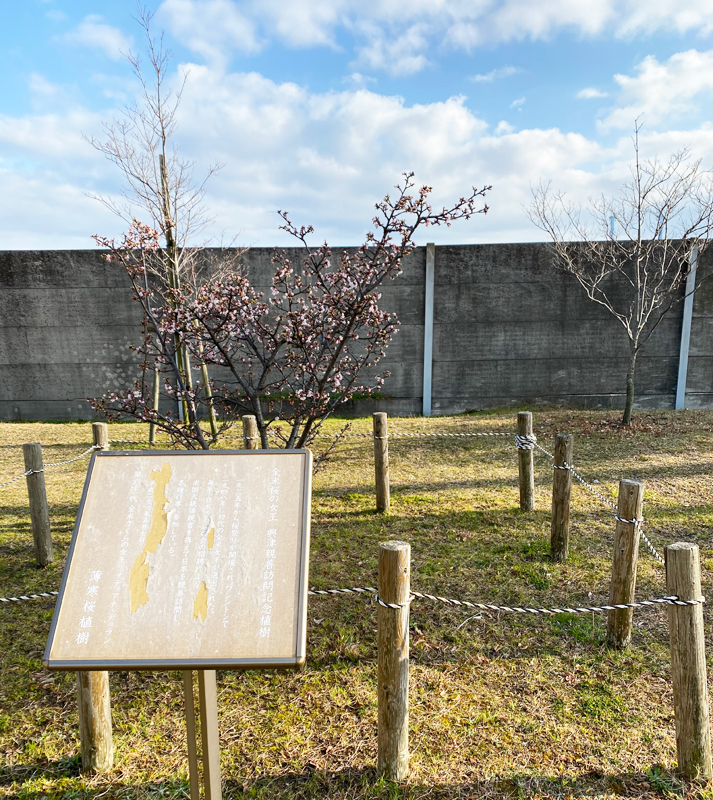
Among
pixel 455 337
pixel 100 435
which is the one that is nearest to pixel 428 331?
pixel 455 337

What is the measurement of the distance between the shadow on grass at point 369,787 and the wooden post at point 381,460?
325 cm

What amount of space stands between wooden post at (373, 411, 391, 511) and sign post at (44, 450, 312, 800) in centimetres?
325

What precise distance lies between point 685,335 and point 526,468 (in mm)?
7381

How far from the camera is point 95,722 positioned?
237cm

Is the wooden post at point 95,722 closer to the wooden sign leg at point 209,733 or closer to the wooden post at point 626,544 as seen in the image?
the wooden sign leg at point 209,733

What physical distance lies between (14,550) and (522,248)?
9.76 meters

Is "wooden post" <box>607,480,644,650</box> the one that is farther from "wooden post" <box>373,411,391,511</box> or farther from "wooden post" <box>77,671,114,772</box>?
"wooden post" <box>77,671,114,772</box>

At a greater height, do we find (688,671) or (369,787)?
(688,671)

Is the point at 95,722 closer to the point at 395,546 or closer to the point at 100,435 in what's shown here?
the point at 395,546

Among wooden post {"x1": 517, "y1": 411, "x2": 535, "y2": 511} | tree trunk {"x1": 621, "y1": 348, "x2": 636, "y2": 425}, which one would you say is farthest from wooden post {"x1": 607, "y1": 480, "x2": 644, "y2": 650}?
tree trunk {"x1": 621, "y1": 348, "x2": 636, "y2": 425}

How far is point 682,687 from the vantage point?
2303mm

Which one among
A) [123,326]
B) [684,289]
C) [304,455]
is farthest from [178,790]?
[684,289]

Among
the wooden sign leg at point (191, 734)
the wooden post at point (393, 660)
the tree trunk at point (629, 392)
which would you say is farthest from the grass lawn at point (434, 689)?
the tree trunk at point (629, 392)

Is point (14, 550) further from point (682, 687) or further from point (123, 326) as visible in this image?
point (123, 326)
